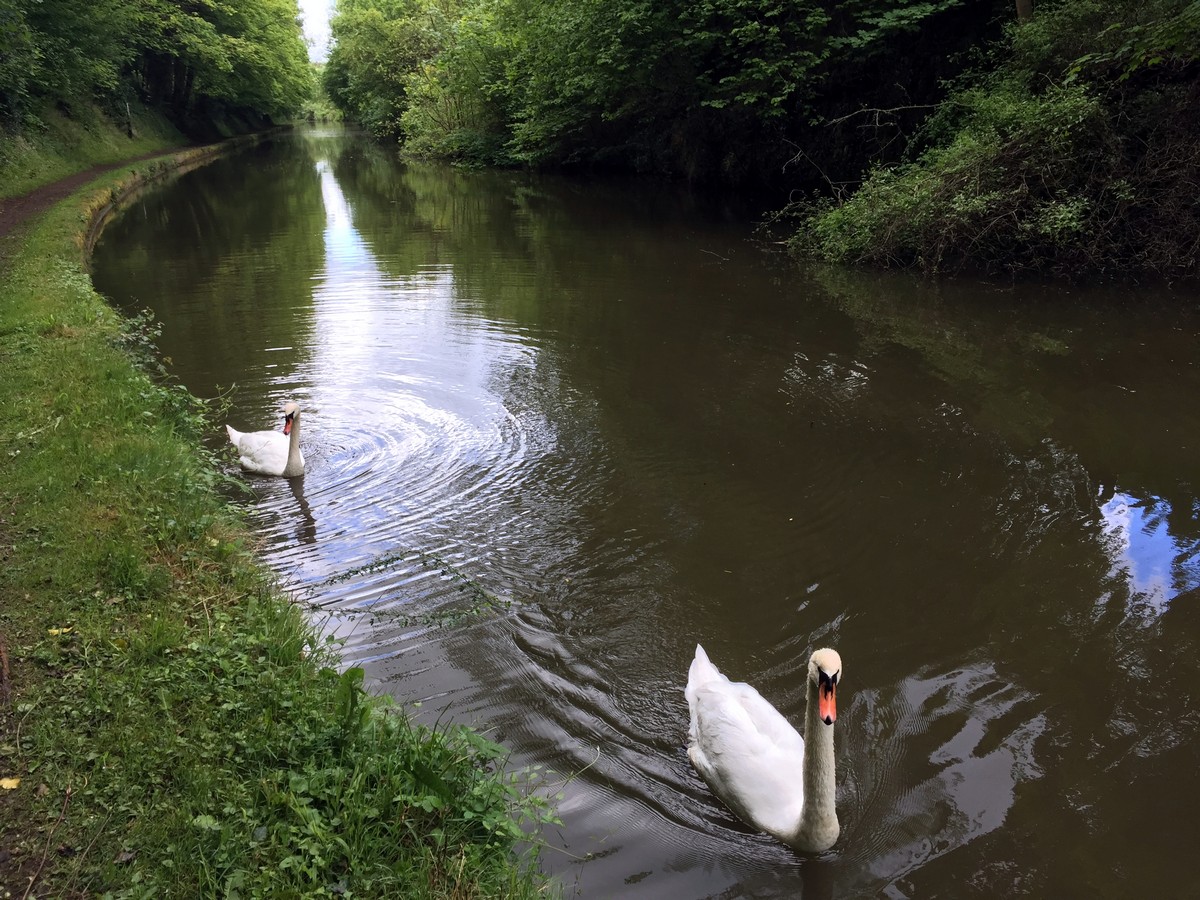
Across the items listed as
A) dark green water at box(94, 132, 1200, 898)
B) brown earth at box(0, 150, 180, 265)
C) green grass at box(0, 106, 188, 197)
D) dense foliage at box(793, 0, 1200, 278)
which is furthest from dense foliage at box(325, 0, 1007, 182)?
green grass at box(0, 106, 188, 197)

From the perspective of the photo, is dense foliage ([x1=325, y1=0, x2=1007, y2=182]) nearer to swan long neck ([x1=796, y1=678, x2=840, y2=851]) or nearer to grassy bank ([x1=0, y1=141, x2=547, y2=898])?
grassy bank ([x1=0, y1=141, x2=547, y2=898])

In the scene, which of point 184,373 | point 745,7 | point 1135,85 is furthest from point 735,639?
point 745,7

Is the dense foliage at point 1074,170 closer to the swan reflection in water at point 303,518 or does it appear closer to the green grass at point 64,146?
the swan reflection in water at point 303,518

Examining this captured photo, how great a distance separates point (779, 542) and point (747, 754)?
261 centimetres

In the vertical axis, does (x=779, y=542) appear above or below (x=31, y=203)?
below

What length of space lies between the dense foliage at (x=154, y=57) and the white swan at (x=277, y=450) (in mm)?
21768

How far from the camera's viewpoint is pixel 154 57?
48656mm

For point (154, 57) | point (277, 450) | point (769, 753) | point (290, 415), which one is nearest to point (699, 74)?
point (290, 415)

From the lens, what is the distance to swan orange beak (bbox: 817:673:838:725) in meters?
3.47

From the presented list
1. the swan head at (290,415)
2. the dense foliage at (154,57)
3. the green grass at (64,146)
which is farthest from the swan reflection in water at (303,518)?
the dense foliage at (154,57)

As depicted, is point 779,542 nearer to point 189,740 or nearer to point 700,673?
point 700,673

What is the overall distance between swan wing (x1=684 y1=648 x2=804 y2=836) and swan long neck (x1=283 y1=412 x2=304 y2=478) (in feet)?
15.3

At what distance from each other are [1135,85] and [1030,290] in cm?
390

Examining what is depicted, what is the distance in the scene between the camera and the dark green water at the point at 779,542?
12.7 ft
